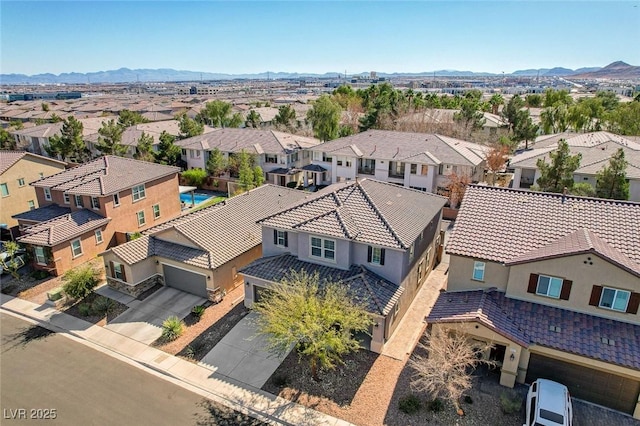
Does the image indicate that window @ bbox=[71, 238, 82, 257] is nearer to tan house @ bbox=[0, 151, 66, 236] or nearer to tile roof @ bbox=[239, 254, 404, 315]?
tan house @ bbox=[0, 151, 66, 236]

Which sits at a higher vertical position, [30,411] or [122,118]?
[122,118]

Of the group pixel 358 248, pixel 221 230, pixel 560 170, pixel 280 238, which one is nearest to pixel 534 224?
pixel 358 248

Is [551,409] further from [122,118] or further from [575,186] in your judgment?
[122,118]

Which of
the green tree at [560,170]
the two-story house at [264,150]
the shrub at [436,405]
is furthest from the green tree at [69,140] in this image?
the shrub at [436,405]

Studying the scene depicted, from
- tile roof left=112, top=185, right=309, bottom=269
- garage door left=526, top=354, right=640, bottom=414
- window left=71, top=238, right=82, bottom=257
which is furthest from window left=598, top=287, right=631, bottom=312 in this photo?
window left=71, top=238, right=82, bottom=257

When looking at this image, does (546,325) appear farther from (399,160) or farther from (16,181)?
(16,181)

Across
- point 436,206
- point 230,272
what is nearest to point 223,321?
point 230,272
